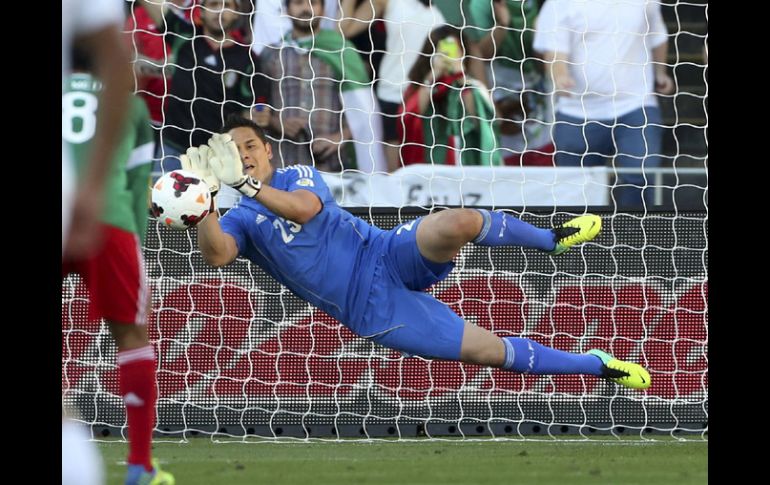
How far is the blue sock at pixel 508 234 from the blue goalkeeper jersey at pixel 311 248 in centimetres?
60

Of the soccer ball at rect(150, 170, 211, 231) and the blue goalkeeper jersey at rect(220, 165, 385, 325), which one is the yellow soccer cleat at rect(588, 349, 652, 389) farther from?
the soccer ball at rect(150, 170, 211, 231)

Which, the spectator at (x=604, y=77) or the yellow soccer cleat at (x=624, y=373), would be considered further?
the spectator at (x=604, y=77)

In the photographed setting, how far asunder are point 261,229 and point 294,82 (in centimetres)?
216

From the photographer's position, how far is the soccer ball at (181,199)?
5133mm

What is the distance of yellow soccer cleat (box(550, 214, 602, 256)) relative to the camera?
242 inches

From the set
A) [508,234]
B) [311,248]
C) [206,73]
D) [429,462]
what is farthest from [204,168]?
[206,73]

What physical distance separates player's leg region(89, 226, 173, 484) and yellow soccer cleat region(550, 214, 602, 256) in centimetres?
247

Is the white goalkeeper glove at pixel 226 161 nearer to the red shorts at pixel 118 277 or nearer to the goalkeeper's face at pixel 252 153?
the goalkeeper's face at pixel 252 153

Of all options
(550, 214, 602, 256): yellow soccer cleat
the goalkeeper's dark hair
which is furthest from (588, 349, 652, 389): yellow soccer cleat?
the goalkeeper's dark hair

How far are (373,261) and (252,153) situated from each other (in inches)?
31.2

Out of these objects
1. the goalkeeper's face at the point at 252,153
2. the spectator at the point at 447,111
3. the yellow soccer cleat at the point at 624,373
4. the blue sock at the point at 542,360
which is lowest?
the yellow soccer cleat at the point at 624,373

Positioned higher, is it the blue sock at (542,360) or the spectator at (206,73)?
the spectator at (206,73)

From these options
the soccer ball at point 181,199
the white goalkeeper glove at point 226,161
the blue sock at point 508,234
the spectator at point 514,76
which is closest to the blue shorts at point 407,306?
the blue sock at point 508,234

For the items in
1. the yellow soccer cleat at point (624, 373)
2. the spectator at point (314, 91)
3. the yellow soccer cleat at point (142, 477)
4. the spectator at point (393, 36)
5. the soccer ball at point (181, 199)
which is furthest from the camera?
the spectator at point (393, 36)
